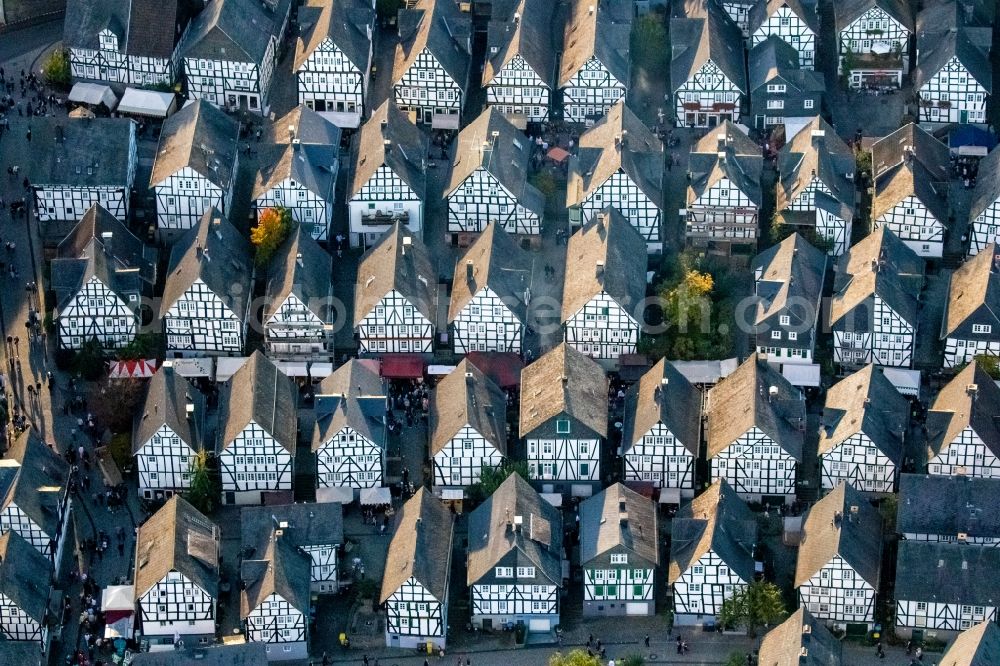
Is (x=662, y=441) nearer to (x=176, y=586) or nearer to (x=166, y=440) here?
(x=166, y=440)

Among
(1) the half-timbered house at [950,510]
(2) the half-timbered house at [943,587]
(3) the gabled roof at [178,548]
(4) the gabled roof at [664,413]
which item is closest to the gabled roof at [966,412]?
(1) the half-timbered house at [950,510]

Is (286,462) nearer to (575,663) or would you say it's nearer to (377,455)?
(377,455)

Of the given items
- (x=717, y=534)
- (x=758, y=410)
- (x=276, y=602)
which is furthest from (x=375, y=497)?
(x=758, y=410)

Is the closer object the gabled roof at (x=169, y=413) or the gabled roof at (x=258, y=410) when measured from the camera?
the gabled roof at (x=258, y=410)

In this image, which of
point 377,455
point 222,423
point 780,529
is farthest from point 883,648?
point 222,423

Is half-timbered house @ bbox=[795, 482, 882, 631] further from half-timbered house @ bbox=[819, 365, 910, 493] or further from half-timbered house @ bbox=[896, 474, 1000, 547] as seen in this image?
half-timbered house @ bbox=[819, 365, 910, 493]

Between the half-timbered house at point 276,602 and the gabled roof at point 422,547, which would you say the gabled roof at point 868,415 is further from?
the half-timbered house at point 276,602

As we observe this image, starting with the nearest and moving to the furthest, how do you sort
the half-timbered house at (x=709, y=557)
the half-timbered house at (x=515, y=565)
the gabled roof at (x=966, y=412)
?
the half-timbered house at (x=515, y=565)
the half-timbered house at (x=709, y=557)
the gabled roof at (x=966, y=412)
